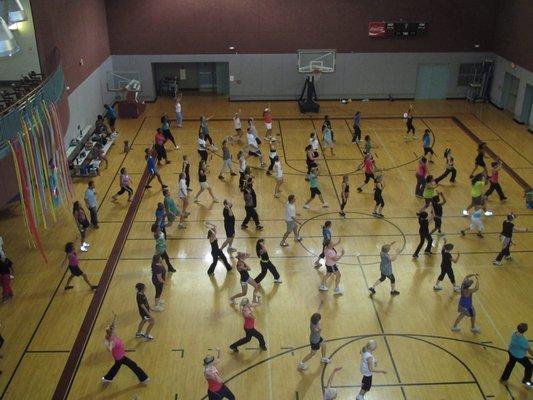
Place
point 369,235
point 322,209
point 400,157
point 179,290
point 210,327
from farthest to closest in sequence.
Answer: point 400,157 → point 322,209 → point 369,235 → point 179,290 → point 210,327

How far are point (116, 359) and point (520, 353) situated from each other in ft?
27.2

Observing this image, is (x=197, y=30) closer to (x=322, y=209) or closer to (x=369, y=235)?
(x=322, y=209)

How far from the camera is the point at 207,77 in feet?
110

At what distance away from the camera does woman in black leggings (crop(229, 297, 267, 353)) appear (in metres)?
12.1

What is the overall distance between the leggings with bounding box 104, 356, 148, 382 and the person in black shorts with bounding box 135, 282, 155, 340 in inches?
47.6

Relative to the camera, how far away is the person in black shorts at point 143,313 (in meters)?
12.6

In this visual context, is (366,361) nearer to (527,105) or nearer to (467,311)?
(467,311)

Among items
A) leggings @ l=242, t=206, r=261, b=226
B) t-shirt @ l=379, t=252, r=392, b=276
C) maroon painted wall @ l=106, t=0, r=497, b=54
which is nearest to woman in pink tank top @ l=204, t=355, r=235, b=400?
t-shirt @ l=379, t=252, r=392, b=276

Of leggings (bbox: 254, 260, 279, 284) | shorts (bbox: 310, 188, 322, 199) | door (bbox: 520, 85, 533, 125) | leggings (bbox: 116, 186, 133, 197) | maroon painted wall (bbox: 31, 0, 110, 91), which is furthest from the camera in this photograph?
door (bbox: 520, 85, 533, 125)

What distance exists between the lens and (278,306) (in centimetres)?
1457

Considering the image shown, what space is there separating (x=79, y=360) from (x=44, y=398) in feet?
3.98

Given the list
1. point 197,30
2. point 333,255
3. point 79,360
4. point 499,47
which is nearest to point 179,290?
point 79,360

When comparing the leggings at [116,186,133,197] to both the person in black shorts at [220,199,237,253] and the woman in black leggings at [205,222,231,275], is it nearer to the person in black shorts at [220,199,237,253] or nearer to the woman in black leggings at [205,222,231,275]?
the person in black shorts at [220,199,237,253]

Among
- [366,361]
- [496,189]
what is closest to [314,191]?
[496,189]
